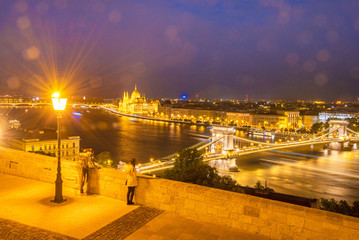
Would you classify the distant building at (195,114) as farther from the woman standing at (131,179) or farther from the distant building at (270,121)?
the woman standing at (131,179)

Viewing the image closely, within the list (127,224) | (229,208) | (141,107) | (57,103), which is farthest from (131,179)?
(141,107)

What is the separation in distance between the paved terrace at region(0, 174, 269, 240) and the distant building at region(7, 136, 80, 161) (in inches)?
642

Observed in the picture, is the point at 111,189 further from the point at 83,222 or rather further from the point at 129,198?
the point at 83,222

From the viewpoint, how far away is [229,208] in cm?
264

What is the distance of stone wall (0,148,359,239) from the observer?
2291 millimetres

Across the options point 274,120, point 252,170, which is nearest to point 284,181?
point 252,170

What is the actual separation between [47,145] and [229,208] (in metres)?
20.1

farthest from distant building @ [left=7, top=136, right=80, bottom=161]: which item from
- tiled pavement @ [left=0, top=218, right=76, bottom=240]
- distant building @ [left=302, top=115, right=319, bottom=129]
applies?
distant building @ [left=302, top=115, right=319, bottom=129]

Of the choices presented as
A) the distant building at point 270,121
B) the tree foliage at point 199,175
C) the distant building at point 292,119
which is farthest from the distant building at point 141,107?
the tree foliage at point 199,175

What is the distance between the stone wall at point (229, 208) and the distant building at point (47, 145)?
53.7 ft

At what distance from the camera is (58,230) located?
8.31 ft

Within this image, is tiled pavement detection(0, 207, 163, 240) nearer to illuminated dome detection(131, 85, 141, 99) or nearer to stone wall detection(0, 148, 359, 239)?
stone wall detection(0, 148, 359, 239)

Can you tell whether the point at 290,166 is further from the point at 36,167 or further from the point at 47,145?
the point at 36,167

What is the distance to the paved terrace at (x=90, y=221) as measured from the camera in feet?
8.14
